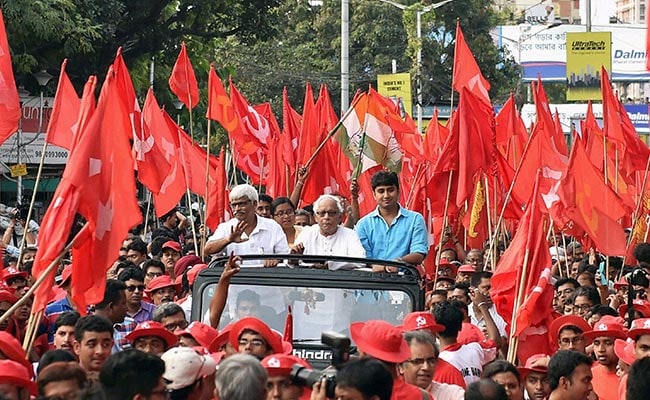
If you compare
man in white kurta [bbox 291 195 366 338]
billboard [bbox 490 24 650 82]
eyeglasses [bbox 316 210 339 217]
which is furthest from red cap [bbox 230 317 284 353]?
billboard [bbox 490 24 650 82]

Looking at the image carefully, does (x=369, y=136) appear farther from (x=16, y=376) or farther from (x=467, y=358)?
(x=16, y=376)

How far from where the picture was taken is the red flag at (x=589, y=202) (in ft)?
49.4

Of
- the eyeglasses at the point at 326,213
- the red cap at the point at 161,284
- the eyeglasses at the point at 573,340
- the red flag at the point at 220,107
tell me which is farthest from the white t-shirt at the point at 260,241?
the red flag at the point at 220,107

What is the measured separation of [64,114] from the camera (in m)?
14.1

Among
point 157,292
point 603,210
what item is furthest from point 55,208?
point 603,210

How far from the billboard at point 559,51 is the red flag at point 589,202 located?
237ft

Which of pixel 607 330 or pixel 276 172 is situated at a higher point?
pixel 276 172

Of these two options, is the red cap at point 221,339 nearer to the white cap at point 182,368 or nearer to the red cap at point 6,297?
the white cap at point 182,368

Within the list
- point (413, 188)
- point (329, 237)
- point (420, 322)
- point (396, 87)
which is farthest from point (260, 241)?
point (396, 87)

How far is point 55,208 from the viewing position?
30.7 feet

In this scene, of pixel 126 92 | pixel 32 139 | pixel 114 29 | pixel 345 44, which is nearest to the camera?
pixel 126 92

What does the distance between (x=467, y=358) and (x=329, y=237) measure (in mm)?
1707

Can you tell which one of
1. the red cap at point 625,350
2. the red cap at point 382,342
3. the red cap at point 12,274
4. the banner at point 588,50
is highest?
the banner at point 588,50

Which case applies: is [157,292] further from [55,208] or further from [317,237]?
[55,208]
